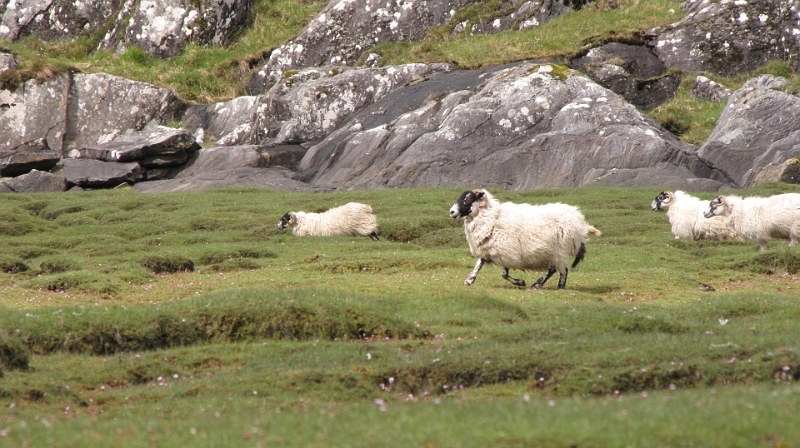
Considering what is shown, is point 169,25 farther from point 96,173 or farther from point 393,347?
point 393,347

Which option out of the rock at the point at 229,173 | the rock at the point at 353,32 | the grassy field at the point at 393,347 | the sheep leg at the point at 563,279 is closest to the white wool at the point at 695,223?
the grassy field at the point at 393,347

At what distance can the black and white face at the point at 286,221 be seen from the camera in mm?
34469

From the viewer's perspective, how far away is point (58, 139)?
61.6 m

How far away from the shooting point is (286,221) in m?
34.6

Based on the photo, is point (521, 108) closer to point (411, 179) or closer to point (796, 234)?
point (411, 179)

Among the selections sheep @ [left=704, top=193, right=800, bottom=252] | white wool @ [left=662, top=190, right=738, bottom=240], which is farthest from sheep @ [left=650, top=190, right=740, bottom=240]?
sheep @ [left=704, top=193, right=800, bottom=252]

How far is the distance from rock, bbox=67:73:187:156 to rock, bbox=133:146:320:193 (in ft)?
32.4

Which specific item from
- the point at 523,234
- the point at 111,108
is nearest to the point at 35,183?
the point at 111,108

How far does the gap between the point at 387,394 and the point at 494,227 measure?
34.0 ft

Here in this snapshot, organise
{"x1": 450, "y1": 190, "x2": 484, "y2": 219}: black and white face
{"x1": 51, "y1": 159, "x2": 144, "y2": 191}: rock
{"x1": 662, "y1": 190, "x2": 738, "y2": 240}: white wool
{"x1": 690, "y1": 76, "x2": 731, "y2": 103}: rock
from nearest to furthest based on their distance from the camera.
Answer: {"x1": 450, "y1": 190, "x2": 484, "y2": 219}: black and white face
{"x1": 662, "y1": 190, "x2": 738, "y2": 240}: white wool
{"x1": 51, "y1": 159, "x2": 144, "y2": 191}: rock
{"x1": 690, "y1": 76, "x2": 731, "y2": 103}: rock

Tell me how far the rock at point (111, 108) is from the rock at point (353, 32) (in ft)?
28.8

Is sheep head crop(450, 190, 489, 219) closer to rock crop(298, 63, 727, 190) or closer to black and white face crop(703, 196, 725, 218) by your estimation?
black and white face crop(703, 196, 725, 218)

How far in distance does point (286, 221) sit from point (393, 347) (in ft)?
69.6

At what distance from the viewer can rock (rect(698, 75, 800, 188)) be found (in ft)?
147
